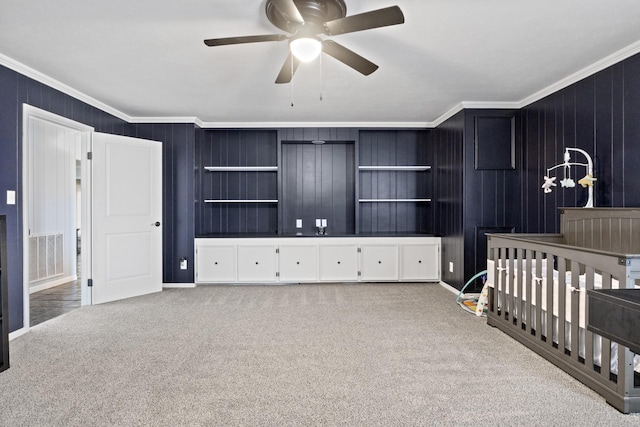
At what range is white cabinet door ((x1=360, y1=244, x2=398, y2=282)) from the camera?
5.12m

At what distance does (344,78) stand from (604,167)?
2.43 metres

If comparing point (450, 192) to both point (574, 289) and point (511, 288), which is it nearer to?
point (511, 288)

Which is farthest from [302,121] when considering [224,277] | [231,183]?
[224,277]

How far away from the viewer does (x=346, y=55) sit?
90.0 inches

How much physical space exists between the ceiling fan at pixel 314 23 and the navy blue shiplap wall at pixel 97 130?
2205 millimetres

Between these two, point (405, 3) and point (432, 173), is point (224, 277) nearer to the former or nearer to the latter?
point (432, 173)

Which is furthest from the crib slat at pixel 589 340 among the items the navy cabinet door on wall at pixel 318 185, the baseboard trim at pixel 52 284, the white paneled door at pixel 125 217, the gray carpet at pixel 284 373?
the baseboard trim at pixel 52 284

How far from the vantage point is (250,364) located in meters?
2.50

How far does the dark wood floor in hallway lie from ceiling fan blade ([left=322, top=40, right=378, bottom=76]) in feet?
12.2

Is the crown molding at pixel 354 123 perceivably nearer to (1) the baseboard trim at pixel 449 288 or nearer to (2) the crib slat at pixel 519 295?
(2) the crib slat at pixel 519 295

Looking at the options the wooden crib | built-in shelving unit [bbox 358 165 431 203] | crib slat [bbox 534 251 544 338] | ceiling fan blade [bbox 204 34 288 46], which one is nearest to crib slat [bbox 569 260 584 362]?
the wooden crib

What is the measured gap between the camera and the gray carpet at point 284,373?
1.88m

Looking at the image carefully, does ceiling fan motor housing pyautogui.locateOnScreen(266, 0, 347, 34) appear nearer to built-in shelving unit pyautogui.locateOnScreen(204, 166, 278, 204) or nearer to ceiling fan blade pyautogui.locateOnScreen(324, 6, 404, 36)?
ceiling fan blade pyautogui.locateOnScreen(324, 6, 404, 36)

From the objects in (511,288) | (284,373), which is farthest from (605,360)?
(284,373)
